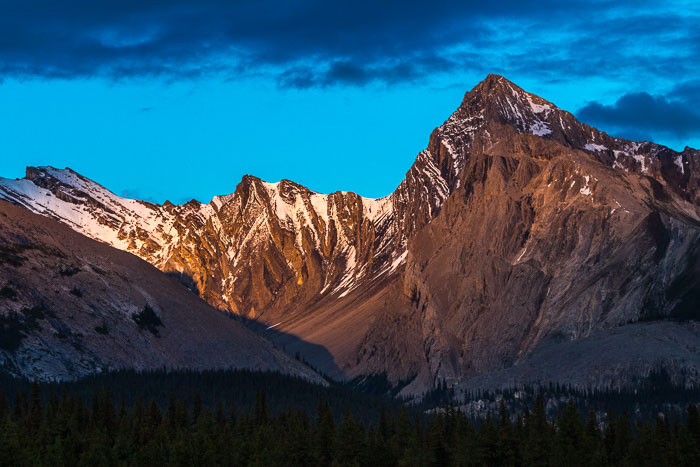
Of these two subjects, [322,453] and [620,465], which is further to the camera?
[322,453]

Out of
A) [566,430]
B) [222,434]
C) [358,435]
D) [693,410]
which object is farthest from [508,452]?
[222,434]

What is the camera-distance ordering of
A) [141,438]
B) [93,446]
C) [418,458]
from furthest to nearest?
[141,438]
[93,446]
[418,458]

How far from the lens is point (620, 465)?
17325cm

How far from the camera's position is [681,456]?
171875mm

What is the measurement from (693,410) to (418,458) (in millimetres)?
48438

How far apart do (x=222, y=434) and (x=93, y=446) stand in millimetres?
23417

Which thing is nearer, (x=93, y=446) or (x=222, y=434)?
(x=93, y=446)

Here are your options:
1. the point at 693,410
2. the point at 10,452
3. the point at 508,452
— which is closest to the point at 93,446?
the point at 10,452

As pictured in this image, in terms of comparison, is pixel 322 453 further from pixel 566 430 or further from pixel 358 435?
pixel 566 430

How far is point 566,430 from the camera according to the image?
183m

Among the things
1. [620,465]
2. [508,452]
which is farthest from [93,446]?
[620,465]

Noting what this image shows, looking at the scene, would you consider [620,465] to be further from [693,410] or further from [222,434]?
[222,434]

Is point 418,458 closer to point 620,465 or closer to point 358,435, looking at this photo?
point 358,435

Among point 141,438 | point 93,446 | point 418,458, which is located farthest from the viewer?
point 141,438
